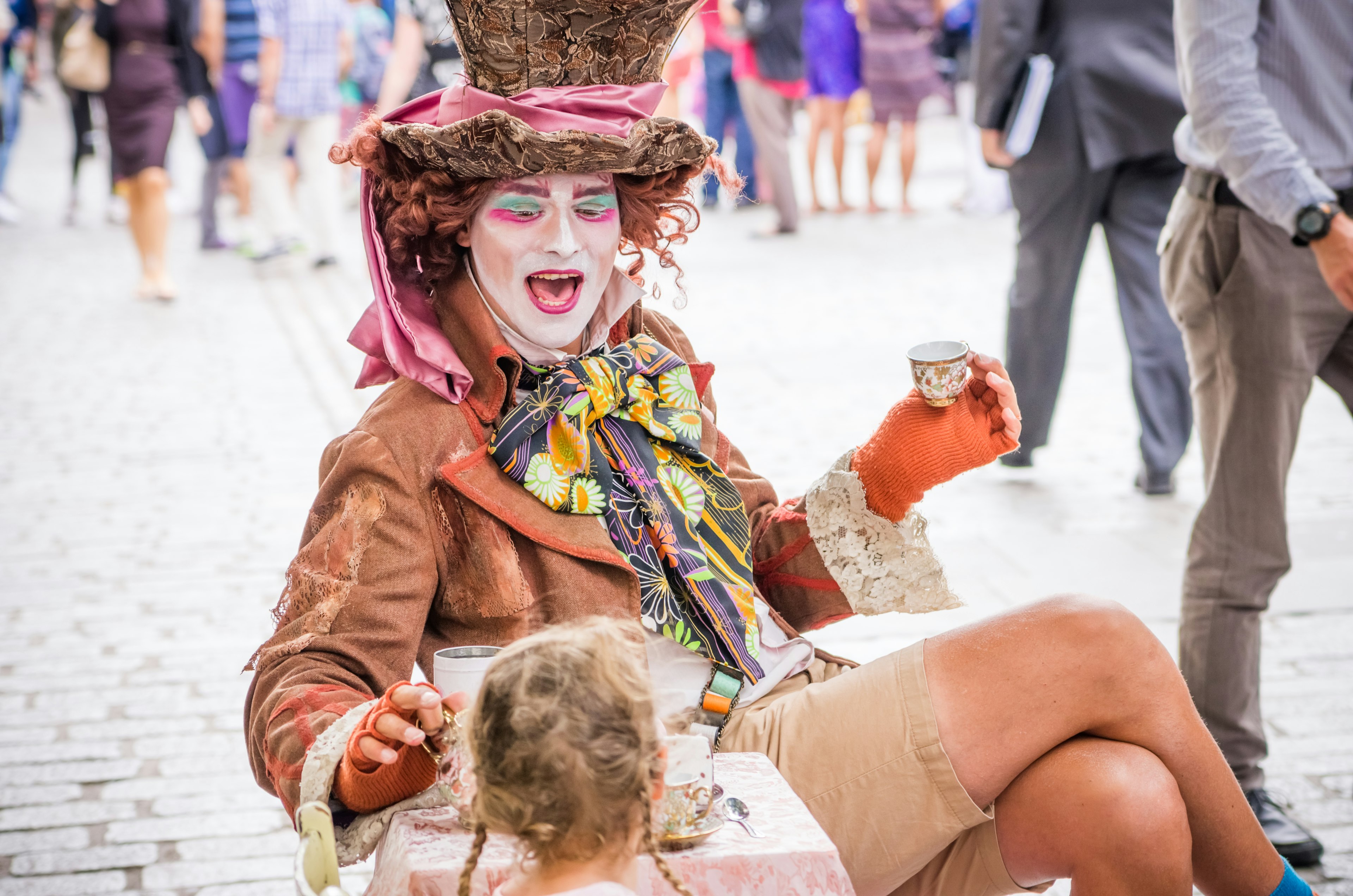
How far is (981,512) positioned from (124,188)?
5706 mm

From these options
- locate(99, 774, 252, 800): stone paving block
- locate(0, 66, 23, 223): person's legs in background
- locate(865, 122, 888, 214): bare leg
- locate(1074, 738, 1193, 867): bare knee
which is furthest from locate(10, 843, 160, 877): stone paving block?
locate(0, 66, 23, 223): person's legs in background

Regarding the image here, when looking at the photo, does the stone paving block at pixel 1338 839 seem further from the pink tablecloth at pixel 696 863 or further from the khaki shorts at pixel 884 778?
the pink tablecloth at pixel 696 863

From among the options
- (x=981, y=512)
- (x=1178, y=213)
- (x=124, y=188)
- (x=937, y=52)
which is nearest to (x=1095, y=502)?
(x=981, y=512)

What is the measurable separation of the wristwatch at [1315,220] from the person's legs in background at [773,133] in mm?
8174

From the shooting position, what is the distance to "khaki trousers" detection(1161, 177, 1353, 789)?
2857 mm

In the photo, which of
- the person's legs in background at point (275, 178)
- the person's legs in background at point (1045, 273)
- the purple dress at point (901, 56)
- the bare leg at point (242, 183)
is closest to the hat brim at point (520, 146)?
the person's legs in background at point (1045, 273)

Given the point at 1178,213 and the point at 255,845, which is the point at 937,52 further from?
the point at 255,845

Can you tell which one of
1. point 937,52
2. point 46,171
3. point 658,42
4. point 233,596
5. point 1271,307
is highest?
point 658,42

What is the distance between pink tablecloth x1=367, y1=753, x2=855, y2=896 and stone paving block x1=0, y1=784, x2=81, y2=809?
1.88 meters

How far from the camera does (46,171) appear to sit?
15695mm

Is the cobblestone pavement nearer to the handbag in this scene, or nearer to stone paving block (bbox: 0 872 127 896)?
stone paving block (bbox: 0 872 127 896)

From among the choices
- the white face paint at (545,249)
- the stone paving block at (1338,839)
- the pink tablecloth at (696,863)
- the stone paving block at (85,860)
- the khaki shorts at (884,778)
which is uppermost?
the white face paint at (545,249)

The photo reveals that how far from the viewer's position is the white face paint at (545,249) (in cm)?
227

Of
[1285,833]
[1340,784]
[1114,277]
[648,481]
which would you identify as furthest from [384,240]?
[1114,277]
